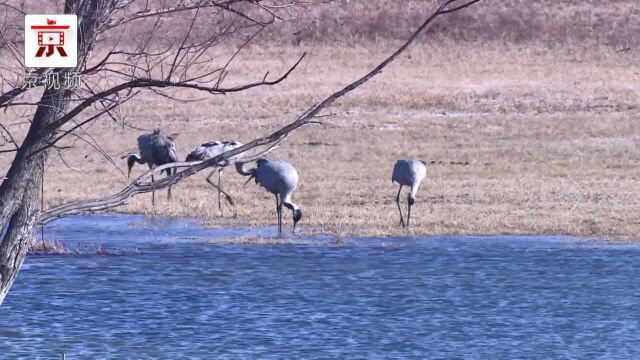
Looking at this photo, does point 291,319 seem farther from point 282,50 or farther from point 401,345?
point 282,50

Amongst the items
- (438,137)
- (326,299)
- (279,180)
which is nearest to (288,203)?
(279,180)

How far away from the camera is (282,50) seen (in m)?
38.5

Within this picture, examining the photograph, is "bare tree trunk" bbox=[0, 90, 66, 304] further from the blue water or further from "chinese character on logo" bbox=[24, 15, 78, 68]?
the blue water

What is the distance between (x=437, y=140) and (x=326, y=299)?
1263 centimetres

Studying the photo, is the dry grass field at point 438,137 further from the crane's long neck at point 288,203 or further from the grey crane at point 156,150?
the grey crane at point 156,150

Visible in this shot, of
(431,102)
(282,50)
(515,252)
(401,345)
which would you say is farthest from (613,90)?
(401,345)

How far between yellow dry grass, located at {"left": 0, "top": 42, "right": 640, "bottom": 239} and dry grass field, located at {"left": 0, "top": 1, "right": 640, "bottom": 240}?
0.12ft

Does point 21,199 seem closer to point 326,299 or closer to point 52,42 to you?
point 52,42

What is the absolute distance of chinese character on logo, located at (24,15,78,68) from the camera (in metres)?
5.39

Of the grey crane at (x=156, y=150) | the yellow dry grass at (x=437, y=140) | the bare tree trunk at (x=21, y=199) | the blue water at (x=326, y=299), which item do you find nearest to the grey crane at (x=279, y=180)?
the yellow dry grass at (x=437, y=140)

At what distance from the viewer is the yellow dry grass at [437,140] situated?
17.4 metres

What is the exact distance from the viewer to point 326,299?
508 inches

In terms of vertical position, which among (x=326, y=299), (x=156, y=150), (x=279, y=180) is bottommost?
(x=326, y=299)

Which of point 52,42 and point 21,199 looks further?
point 21,199
